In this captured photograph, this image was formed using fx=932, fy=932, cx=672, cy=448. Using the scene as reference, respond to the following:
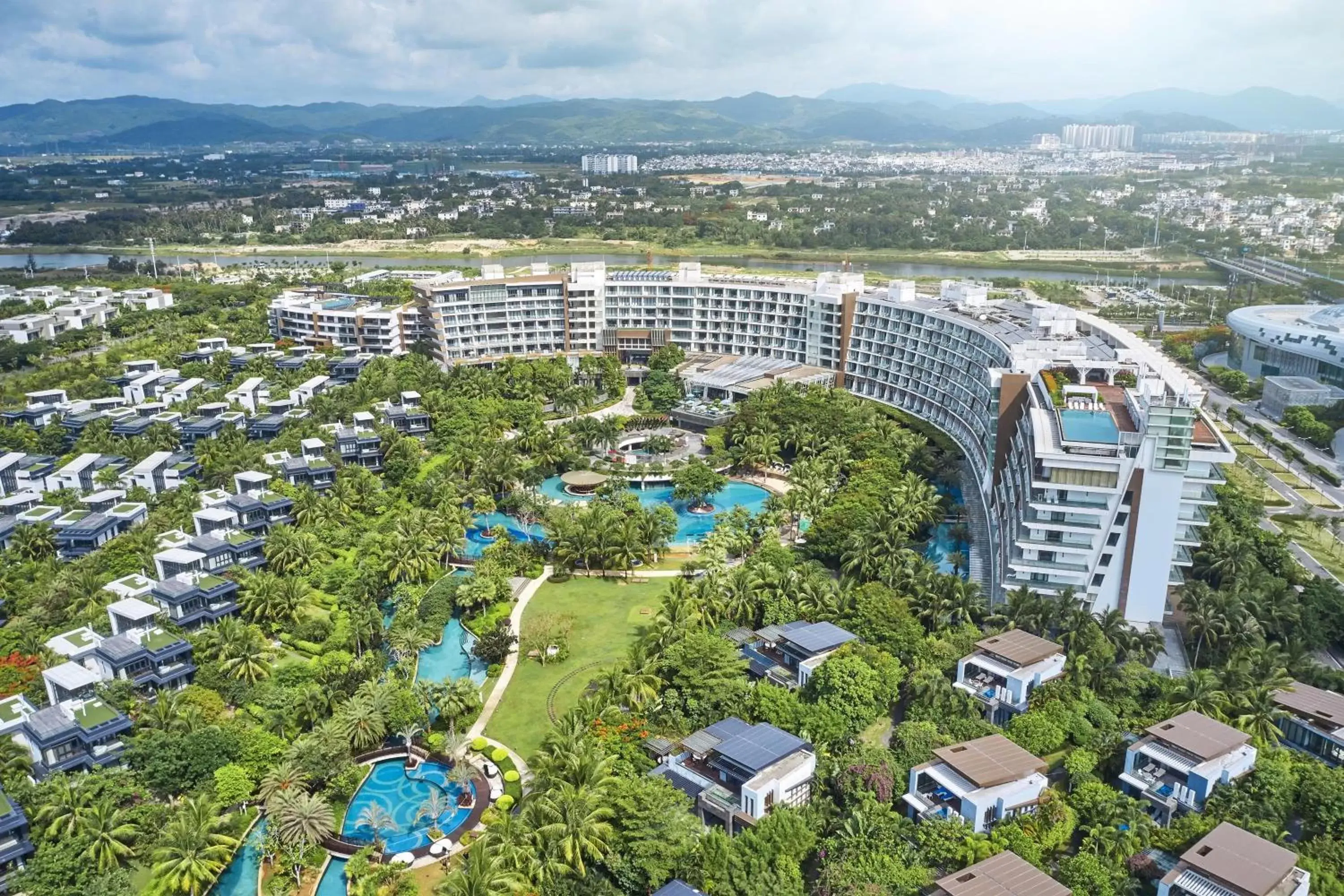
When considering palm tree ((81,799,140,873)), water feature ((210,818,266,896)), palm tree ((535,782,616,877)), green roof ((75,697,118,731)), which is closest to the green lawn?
palm tree ((535,782,616,877))

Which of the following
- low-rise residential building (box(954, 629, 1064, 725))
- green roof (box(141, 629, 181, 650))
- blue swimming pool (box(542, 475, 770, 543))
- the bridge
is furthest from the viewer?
the bridge

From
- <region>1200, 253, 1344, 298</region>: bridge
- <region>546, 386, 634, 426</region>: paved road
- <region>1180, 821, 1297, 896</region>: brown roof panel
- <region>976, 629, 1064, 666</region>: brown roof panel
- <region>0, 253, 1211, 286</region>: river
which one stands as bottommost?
<region>546, 386, 634, 426</region>: paved road

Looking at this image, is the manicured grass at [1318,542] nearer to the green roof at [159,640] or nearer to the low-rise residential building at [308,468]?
the green roof at [159,640]

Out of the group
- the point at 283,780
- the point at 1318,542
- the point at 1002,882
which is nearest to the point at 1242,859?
the point at 1002,882

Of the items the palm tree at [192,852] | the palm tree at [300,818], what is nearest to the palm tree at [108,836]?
the palm tree at [192,852]

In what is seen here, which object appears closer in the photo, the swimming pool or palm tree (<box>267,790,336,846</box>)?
palm tree (<box>267,790,336,846</box>)

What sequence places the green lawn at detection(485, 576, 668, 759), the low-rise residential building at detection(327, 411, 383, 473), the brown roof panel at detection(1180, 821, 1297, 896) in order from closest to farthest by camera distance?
1. the brown roof panel at detection(1180, 821, 1297, 896)
2. the green lawn at detection(485, 576, 668, 759)
3. the low-rise residential building at detection(327, 411, 383, 473)

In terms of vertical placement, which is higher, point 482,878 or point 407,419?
point 407,419

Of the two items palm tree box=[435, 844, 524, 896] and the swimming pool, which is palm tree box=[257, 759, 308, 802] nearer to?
the swimming pool

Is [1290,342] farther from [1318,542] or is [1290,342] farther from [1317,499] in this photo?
[1318,542]
